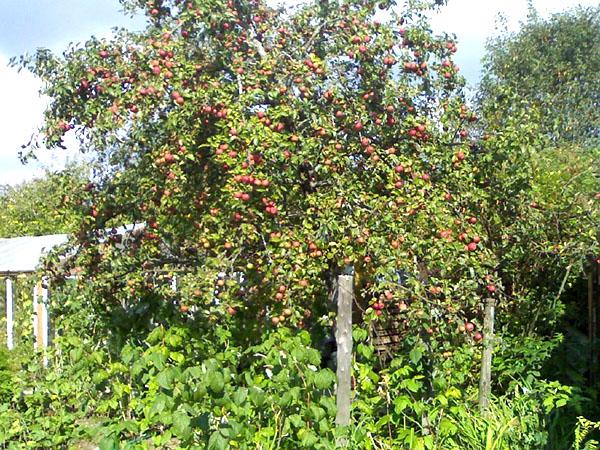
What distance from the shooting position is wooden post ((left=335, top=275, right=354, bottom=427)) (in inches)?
180

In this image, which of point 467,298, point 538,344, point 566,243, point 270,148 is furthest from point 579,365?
point 270,148

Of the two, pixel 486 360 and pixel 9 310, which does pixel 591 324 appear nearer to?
pixel 486 360

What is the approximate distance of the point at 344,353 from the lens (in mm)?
4637

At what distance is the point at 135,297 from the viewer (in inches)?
222

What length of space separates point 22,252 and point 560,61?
44.0 ft

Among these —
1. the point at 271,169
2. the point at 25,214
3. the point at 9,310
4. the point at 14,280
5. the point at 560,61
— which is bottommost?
the point at 9,310

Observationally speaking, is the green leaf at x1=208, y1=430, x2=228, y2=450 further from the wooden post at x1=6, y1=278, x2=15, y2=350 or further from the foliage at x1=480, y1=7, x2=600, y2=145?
the foliage at x1=480, y1=7, x2=600, y2=145

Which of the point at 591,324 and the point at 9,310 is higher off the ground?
the point at 9,310

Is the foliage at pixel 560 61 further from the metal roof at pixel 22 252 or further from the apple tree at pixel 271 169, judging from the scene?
the apple tree at pixel 271 169

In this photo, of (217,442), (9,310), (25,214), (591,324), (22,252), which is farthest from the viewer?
(25,214)

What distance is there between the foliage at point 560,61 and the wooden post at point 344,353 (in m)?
15.4

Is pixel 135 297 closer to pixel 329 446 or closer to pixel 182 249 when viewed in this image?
pixel 182 249

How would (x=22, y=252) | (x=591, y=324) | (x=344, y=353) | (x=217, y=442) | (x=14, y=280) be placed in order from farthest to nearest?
(x=22, y=252), (x=14, y=280), (x=591, y=324), (x=344, y=353), (x=217, y=442)

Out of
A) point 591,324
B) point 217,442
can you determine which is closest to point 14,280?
point 591,324
